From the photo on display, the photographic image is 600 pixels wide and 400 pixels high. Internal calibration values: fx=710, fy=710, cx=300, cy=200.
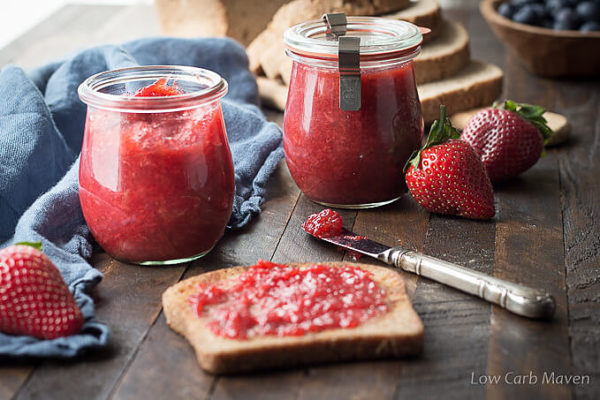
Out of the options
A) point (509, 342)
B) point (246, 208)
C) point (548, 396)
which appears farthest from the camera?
point (246, 208)

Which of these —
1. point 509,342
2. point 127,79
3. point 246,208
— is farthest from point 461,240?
point 127,79

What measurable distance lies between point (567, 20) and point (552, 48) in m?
0.13

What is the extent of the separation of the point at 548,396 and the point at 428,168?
65 cm

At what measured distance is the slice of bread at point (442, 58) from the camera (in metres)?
2.34

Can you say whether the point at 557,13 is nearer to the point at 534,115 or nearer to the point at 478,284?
the point at 534,115

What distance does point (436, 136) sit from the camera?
1.66 m

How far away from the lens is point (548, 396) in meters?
1.12

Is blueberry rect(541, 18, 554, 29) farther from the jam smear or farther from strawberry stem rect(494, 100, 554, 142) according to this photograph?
the jam smear

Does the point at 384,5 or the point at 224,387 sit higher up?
the point at 384,5

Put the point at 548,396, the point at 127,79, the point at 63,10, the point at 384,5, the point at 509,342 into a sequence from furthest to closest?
the point at 63,10
the point at 384,5
the point at 127,79
the point at 509,342
the point at 548,396

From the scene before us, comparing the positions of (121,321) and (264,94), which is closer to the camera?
(121,321)

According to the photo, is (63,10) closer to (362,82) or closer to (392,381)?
(362,82)

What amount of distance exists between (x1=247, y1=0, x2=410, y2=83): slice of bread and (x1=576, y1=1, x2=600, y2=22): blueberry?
A: 27.8 inches

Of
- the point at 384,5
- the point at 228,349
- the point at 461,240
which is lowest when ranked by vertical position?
the point at 461,240
